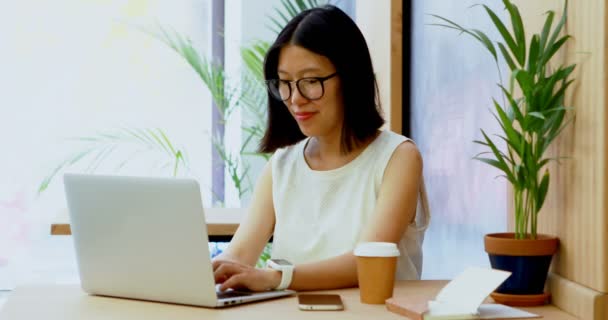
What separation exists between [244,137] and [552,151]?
3474mm

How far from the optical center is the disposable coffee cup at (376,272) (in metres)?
1.55

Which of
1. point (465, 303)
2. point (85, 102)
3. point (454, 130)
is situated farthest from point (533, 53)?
point (85, 102)

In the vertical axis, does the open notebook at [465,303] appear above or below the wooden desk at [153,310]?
above

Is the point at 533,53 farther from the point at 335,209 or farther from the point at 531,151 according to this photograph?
the point at 335,209

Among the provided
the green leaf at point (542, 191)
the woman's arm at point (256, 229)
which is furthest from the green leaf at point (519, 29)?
the woman's arm at point (256, 229)

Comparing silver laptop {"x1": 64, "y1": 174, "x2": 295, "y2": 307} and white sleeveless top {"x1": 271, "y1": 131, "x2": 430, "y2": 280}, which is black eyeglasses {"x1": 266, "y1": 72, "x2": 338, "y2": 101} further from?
silver laptop {"x1": 64, "y1": 174, "x2": 295, "y2": 307}

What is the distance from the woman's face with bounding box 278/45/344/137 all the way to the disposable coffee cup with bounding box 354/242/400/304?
528mm

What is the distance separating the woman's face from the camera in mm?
1996

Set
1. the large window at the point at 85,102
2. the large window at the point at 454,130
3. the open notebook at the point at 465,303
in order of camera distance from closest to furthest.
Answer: the open notebook at the point at 465,303 < the large window at the point at 454,130 < the large window at the point at 85,102

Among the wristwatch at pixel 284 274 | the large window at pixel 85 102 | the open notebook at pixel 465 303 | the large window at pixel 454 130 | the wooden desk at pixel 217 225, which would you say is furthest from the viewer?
the large window at pixel 85 102

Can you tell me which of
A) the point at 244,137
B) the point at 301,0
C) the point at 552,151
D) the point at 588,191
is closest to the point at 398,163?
the point at 552,151

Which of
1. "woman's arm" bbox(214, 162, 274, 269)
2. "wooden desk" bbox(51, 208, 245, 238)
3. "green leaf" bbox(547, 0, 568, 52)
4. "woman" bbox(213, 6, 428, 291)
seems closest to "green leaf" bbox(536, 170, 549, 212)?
"green leaf" bbox(547, 0, 568, 52)

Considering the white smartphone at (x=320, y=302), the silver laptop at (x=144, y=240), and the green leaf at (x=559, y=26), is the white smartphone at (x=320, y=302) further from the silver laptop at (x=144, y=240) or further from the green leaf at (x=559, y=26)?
the green leaf at (x=559, y=26)

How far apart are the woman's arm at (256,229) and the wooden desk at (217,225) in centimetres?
36
